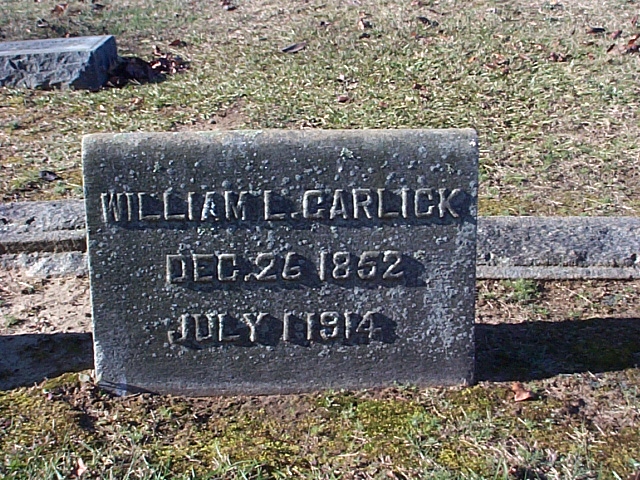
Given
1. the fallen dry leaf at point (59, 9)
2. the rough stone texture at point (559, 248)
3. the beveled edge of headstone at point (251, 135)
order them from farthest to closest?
the fallen dry leaf at point (59, 9) < the rough stone texture at point (559, 248) < the beveled edge of headstone at point (251, 135)

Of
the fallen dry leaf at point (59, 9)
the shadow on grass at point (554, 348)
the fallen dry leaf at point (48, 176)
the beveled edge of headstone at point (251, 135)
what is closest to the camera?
Result: the beveled edge of headstone at point (251, 135)

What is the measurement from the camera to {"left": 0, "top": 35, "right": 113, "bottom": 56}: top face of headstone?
6.95 m

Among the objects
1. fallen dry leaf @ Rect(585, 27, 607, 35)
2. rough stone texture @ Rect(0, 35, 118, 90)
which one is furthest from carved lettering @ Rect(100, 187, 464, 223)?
fallen dry leaf @ Rect(585, 27, 607, 35)

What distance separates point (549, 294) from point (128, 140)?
6.53ft

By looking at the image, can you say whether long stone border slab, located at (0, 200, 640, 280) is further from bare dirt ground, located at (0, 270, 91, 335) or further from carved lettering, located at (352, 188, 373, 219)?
carved lettering, located at (352, 188, 373, 219)

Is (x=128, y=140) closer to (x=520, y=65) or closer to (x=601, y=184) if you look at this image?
(x=601, y=184)

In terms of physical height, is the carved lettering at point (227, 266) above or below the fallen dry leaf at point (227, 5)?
below

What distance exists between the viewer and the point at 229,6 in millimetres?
8602

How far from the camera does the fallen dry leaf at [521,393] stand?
306 cm

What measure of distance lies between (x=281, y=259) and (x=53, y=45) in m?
4.89

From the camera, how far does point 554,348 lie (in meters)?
3.41

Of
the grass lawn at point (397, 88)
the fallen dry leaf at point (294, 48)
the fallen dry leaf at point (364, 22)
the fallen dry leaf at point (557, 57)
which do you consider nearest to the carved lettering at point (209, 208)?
the grass lawn at point (397, 88)

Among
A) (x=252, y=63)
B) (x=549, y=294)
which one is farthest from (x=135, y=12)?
(x=549, y=294)

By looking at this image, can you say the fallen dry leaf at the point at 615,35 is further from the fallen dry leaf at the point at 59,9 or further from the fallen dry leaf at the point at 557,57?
the fallen dry leaf at the point at 59,9
